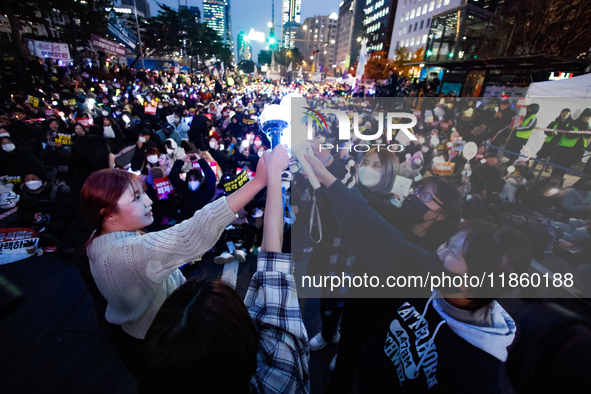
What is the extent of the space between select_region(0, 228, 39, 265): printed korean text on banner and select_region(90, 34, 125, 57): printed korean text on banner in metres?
18.3

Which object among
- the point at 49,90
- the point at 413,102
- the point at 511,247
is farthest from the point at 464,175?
the point at 49,90

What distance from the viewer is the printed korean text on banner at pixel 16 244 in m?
4.16

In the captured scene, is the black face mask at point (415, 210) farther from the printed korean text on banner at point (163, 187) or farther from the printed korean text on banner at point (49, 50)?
the printed korean text on banner at point (49, 50)

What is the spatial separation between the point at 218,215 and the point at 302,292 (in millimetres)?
3053

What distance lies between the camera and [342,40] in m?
118

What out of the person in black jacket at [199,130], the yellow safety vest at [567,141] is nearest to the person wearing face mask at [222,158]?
the person in black jacket at [199,130]

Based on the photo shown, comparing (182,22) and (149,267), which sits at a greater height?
(182,22)

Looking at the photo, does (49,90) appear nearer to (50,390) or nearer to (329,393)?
(50,390)

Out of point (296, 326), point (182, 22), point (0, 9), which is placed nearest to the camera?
point (296, 326)

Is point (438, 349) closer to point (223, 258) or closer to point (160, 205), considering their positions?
point (223, 258)

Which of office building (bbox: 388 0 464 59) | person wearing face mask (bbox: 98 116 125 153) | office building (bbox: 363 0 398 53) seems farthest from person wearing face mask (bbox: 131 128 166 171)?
office building (bbox: 363 0 398 53)

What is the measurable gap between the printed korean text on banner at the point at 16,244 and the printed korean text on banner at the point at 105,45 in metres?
18.3

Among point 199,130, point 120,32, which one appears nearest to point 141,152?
point 199,130

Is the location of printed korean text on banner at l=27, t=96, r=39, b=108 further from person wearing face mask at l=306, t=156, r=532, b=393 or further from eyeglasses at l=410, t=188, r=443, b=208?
eyeglasses at l=410, t=188, r=443, b=208
